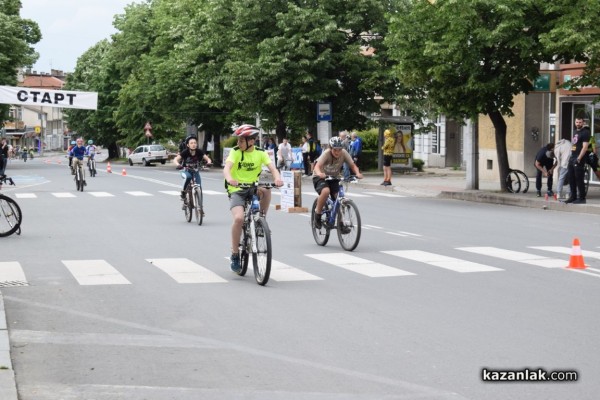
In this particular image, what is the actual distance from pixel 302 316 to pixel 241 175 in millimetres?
3296

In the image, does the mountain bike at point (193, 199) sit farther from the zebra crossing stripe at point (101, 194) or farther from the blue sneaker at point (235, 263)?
the zebra crossing stripe at point (101, 194)

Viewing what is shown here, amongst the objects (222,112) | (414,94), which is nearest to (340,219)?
(414,94)

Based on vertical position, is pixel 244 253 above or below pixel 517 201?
above

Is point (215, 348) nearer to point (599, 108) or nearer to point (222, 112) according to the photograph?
point (599, 108)

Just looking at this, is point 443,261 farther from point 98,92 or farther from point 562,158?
point 98,92

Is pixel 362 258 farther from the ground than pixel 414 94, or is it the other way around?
pixel 414 94

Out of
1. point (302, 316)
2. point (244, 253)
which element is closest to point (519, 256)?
point (244, 253)

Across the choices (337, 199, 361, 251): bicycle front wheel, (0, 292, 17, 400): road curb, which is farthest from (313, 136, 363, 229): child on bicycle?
(0, 292, 17, 400): road curb

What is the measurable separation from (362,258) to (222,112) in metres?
49.2

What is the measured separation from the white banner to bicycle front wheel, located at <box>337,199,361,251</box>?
67.0 feet

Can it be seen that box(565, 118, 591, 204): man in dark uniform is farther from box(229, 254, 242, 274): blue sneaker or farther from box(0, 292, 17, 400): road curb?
box(0, 292, 17, 400): road curb

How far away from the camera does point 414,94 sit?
4562cm

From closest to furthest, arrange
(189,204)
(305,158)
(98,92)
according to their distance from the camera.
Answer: (189,204) → (305,158) → (98,92)

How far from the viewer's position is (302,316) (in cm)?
962
